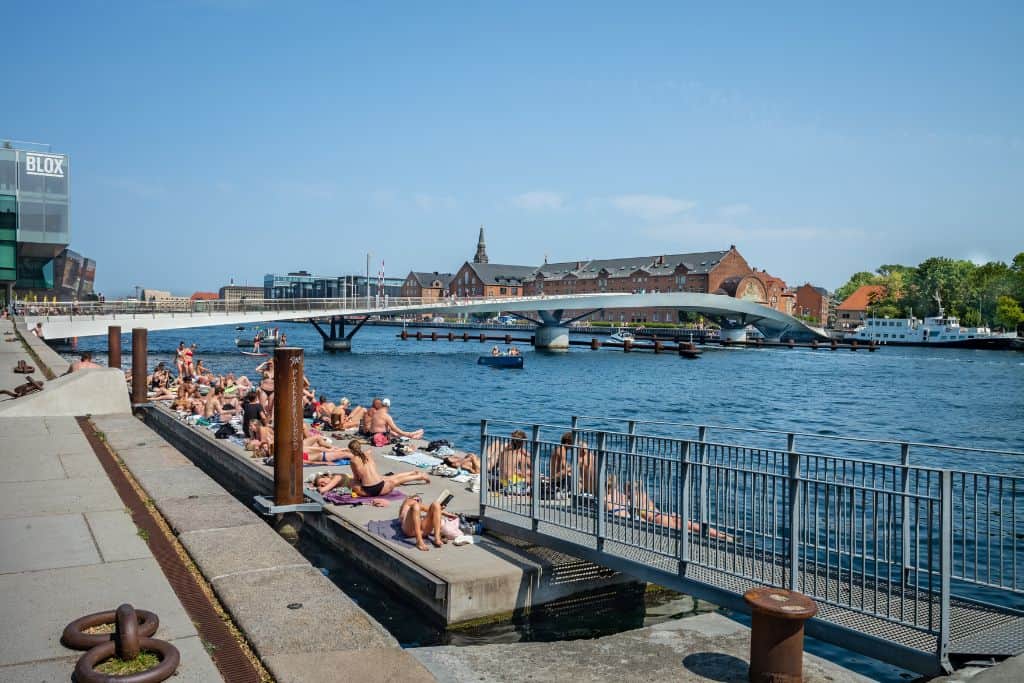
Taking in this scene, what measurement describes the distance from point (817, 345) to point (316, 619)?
4711 inches

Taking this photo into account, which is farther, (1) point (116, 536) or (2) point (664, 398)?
(2) point (664, 398)

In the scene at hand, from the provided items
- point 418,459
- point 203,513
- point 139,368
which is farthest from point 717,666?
point 139,368

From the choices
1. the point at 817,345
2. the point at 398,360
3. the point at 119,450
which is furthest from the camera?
the point at 817,345

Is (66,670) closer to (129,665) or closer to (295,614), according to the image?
(129,665)

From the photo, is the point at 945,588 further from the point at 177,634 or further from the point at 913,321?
the point at 913,321

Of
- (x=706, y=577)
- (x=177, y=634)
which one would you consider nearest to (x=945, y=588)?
(x=706, y=577)

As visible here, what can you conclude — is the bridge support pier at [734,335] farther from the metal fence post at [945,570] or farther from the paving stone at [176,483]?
the metal fence post at [945,570]

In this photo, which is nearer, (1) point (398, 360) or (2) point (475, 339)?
(1) point (398, 360)

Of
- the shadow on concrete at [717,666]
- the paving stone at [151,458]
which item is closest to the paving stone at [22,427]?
the paving stone at [151,458]

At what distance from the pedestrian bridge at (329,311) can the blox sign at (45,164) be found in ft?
39.9

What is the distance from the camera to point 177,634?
6.00 metres

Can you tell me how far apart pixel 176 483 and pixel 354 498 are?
2.70m

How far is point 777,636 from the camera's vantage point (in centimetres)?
571

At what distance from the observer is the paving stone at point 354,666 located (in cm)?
548
